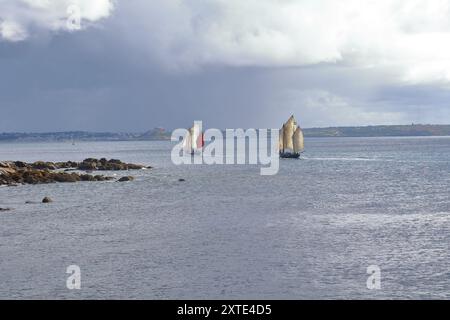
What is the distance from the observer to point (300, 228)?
51.3 meters

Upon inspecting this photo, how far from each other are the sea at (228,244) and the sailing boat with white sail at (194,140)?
95860mm

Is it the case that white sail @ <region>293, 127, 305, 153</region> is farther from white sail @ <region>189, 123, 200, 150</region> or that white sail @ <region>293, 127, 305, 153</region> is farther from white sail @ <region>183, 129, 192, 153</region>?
white sail @ <region>183, 129, 192, 153</region>

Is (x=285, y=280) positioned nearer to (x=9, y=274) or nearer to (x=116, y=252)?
(x=116, y=252)

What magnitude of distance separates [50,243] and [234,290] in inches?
734

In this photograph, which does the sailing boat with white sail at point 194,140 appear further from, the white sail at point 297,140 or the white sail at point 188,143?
the white sail at point 297,140

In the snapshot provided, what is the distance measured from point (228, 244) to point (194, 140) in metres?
142

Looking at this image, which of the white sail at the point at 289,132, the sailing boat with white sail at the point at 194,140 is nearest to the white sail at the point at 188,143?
the sailing boat with white sail at the point at 194,140

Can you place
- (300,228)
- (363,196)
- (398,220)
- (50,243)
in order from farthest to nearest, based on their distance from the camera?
(363,196) → (398,220) → (300,228) → (50,243)

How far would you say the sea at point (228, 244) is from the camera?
32.7 meters

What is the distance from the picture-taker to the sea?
3269 centimetres

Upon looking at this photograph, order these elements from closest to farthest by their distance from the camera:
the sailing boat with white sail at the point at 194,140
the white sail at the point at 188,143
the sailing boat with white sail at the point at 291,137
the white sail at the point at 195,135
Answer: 1. the sailing boat with white sail at the point at 291,137
2. the white sail at the point at 195,135
3. the sailing boat with white sail at the point at 194,140
4. the white sail at the point at 188,143

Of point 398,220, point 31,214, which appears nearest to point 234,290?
point 398,220
